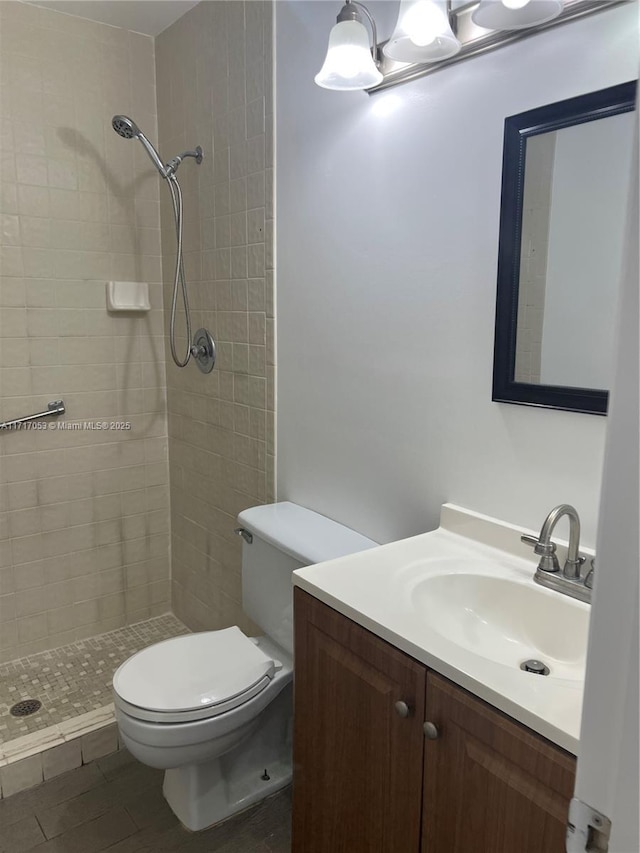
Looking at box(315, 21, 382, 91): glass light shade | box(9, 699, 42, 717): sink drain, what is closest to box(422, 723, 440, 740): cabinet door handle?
box(315, 21, 382, 91): glass light shade

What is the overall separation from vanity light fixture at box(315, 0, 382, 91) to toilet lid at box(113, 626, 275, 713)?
4.90 ft

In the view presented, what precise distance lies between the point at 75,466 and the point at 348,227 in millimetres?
1525

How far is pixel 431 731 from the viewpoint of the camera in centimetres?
103

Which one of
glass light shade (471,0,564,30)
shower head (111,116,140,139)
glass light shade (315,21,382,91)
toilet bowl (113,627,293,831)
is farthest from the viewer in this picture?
shower head (111,116,140,139)

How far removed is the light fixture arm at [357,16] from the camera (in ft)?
4.55

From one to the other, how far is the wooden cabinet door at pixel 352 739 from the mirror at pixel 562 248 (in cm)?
61

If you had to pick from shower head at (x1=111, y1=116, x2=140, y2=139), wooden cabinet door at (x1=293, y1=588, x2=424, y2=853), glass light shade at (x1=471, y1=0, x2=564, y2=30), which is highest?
shower head at (x1=111, y1=116, x2=140, y2=139)

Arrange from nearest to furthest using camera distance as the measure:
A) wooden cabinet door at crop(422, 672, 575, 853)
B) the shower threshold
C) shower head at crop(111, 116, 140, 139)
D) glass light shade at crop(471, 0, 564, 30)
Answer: wooden cabinet door at crop(422, 672, 575, 853), glass light shade at crop(471, 0, 564, 30), the shower threshold, shower head at crop(111, 116, 140, 139)

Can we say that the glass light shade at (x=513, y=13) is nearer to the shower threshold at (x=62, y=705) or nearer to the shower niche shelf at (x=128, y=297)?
the shower niche shelf at (x=128, y=297)

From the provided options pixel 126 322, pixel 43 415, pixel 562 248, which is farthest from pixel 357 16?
pixel 43 415

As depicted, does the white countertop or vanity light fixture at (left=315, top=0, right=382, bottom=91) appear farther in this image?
vanity light fixture at (left=315, top=0, right=382, bottom=91)

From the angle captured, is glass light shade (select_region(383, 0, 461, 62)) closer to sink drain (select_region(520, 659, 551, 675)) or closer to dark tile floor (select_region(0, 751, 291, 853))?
sink drain (select_region(520, 659, 551, 675))

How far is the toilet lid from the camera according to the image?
5.39ft

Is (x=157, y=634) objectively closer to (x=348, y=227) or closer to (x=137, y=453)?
(x=137, y=453)
